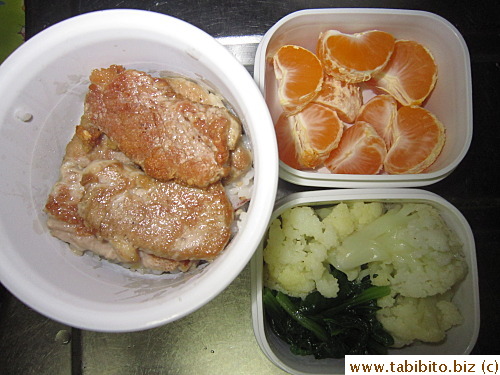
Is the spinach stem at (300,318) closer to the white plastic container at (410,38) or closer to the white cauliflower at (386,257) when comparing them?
the white cauliflower at (386,257)

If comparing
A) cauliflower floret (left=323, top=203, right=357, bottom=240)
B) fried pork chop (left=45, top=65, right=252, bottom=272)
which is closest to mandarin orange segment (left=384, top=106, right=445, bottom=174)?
cauliflower floret (left=323, top=203, right=357, bottom=240)

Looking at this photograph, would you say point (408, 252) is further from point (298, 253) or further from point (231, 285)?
point (231, 285)

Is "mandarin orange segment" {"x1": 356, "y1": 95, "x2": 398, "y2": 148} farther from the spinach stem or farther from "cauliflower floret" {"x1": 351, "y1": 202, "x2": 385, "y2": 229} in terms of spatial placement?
the spinach stem

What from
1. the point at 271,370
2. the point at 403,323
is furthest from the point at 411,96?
the point at 271,370

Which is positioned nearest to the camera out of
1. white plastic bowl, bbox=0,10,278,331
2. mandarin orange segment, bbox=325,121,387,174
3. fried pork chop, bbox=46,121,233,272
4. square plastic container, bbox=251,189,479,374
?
white plastic bowl, bbox=0,10,278,331

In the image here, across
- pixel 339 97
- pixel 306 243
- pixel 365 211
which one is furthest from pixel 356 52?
pixel 306 243

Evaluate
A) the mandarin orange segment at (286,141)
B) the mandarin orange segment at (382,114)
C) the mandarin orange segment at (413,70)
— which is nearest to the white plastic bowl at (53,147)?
the mandarin orange segment at (286,141)
